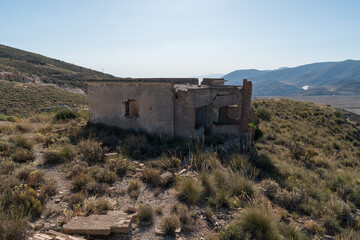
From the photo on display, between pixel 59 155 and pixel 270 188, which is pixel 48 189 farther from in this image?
pixel 270 188

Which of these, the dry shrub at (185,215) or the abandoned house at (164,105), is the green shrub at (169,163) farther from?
the abandoned house at (164,105)

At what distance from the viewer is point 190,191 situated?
5.66 m

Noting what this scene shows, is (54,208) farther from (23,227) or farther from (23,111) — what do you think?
(23,111)

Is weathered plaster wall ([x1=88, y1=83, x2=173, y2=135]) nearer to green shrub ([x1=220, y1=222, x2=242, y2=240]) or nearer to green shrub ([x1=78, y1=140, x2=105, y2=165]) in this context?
green shrub ([x1=78, y1=140, x2=105, y2=165])

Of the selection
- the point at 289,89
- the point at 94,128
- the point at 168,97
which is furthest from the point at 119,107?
the point at 289,89

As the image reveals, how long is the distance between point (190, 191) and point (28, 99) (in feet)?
103

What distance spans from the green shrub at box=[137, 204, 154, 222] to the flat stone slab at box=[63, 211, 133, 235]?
9.5 inches

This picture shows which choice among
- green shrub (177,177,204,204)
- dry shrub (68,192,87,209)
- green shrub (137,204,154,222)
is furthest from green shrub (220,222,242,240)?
dry shrub (68,192,87,209)

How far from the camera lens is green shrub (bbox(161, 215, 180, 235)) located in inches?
176

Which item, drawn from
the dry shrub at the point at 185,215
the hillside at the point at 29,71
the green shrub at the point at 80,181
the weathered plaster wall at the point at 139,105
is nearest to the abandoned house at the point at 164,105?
the weathered plaster wall at the point at 139,105

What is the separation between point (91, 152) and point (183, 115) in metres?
4.35

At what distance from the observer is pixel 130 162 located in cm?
791

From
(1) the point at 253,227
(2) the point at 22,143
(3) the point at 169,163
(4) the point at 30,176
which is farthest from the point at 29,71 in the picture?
(1) the point at 253,227

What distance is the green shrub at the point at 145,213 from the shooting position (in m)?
4.81
